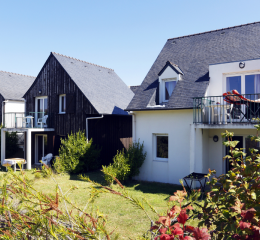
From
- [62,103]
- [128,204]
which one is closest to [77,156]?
[62,103]

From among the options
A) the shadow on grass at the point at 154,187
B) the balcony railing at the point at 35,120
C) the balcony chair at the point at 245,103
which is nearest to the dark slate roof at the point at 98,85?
the balcony railing at the point at 35,120

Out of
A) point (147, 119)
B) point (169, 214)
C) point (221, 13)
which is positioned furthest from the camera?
point (147, 119)

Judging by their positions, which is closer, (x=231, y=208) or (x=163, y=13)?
(x=231, y=208)

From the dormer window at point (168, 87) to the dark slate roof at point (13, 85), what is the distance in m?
15.8

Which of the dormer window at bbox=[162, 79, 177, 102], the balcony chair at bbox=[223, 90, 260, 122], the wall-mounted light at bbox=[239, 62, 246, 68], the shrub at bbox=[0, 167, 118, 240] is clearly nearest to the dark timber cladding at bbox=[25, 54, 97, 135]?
the dormer window at bbox=[162, 79, 177, 102]

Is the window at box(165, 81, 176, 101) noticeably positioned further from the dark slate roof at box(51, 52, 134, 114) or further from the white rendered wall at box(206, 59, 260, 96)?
the dark slate roof at box(51, 52, 134, 114)

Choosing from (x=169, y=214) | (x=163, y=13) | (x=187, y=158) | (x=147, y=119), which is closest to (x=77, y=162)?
(x=147, y=119)

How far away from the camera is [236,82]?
37.3 feet

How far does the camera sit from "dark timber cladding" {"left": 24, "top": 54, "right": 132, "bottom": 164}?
16141 mm

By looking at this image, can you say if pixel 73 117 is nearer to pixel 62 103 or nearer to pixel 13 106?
pixel 62 103

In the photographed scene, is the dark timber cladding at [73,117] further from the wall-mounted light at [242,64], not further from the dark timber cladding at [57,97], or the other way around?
the wall-mounted light at [242,64]

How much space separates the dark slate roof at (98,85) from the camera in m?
16.4

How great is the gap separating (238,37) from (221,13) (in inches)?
155

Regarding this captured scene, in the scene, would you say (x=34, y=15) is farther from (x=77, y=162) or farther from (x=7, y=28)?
(x=77, y=162)
